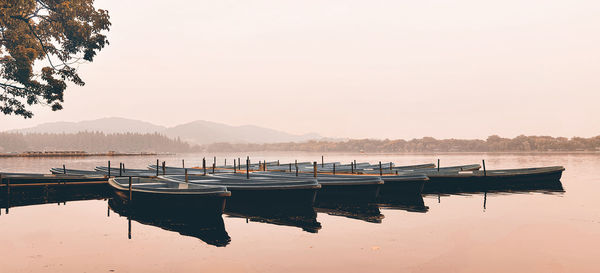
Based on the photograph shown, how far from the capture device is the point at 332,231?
17.0 m

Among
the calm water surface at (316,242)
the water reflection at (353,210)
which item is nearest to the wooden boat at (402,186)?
the water reflection at (353,210)

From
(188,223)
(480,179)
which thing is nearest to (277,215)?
(188,223)

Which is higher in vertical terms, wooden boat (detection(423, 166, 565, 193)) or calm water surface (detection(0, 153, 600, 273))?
wooden boat (detection(423, 166, 565, 193))

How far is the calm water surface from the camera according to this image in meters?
12.4

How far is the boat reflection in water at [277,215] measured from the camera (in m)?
18.5

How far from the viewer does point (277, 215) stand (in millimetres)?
19891

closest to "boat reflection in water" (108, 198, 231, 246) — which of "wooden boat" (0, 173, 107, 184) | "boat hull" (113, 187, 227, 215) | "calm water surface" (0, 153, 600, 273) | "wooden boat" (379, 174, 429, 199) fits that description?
"calm water surface" (0, 153, 600, 273)

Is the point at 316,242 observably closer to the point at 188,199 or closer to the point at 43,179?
the point at 188,199

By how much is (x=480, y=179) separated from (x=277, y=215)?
20.7 meters

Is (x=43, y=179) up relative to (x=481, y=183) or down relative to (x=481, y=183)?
up

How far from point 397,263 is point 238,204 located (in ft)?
34.3

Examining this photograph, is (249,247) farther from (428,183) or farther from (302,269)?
(428,183)

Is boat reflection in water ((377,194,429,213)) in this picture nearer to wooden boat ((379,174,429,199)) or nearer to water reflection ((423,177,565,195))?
wooden boat ((379,174,429,199))

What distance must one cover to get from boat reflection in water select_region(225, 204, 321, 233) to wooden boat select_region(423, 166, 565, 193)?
46.0ft
